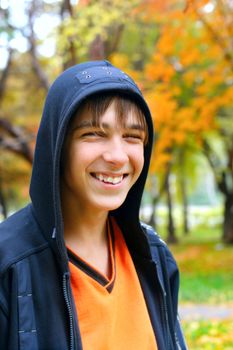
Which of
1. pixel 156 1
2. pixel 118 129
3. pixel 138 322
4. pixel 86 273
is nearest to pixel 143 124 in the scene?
pixel 118 129

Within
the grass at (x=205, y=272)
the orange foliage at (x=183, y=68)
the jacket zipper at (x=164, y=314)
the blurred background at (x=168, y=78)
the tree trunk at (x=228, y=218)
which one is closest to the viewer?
the jacket zipper at (x=164, y=314)

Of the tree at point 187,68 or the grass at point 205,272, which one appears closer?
the tree at point 187,68

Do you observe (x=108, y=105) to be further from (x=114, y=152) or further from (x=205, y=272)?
(x=205, y=272)

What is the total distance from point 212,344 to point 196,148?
14721 millimetres

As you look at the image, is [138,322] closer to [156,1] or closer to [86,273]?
[86,273]

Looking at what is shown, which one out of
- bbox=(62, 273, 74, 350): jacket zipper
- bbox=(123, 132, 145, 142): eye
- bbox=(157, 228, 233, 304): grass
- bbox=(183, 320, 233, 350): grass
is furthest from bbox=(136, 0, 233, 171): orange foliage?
bbox=(62, 273, 74, 350): jacket zipper

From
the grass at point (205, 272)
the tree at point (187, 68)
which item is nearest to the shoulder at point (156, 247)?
the tree at point (187, 68)

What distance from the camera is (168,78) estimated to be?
1088cm

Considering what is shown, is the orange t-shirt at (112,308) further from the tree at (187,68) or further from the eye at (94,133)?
the tree at (187,68)

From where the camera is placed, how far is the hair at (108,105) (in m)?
1.39

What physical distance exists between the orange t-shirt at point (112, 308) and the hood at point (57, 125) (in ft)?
0.44

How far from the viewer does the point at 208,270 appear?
1359cm

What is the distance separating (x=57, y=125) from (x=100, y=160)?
0.16 metres

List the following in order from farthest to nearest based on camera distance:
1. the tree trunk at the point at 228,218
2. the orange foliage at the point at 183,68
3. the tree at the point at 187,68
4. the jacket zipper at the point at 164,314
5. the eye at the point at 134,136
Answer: the tree trunk at the point at 228,218
the orange foliage at the point at 183,68
the tree at the point at 187,68
the jacket zipper at the point at 164,314
the eye at the point at 134,136
